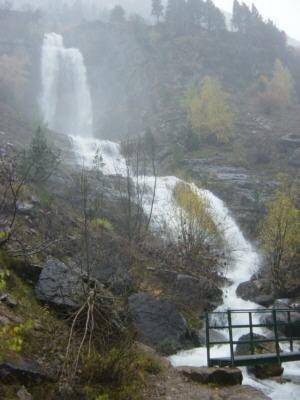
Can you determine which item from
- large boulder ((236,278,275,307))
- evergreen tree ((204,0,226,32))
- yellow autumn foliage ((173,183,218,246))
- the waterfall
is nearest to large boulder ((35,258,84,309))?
yellow autumn foliage ((173,183,218,246))

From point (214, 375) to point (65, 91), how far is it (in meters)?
64.9

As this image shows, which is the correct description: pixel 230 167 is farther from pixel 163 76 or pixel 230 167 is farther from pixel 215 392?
pixel 215 392

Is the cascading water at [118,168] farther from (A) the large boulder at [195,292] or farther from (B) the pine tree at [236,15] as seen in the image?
(B) the pine tree at [236,15]

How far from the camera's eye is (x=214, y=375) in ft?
37.1

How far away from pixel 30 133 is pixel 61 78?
28848 millimetres

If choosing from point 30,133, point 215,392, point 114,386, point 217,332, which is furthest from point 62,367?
point 30,133

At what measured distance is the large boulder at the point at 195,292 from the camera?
20891 millimetres

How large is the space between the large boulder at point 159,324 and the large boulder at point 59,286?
375cm

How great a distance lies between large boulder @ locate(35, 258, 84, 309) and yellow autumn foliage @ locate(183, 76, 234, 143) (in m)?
44.4

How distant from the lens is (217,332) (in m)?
19.2

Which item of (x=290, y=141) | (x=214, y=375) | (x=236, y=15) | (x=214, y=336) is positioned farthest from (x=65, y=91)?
(x=214, y=375)

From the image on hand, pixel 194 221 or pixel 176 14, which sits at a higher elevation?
pixel 176 14

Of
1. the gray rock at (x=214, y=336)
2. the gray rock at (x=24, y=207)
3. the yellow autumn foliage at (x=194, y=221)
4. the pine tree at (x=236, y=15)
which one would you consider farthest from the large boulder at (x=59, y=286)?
the pine tree at (x=236, y=15)

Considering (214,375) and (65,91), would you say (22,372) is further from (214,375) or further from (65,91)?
(65,91)
